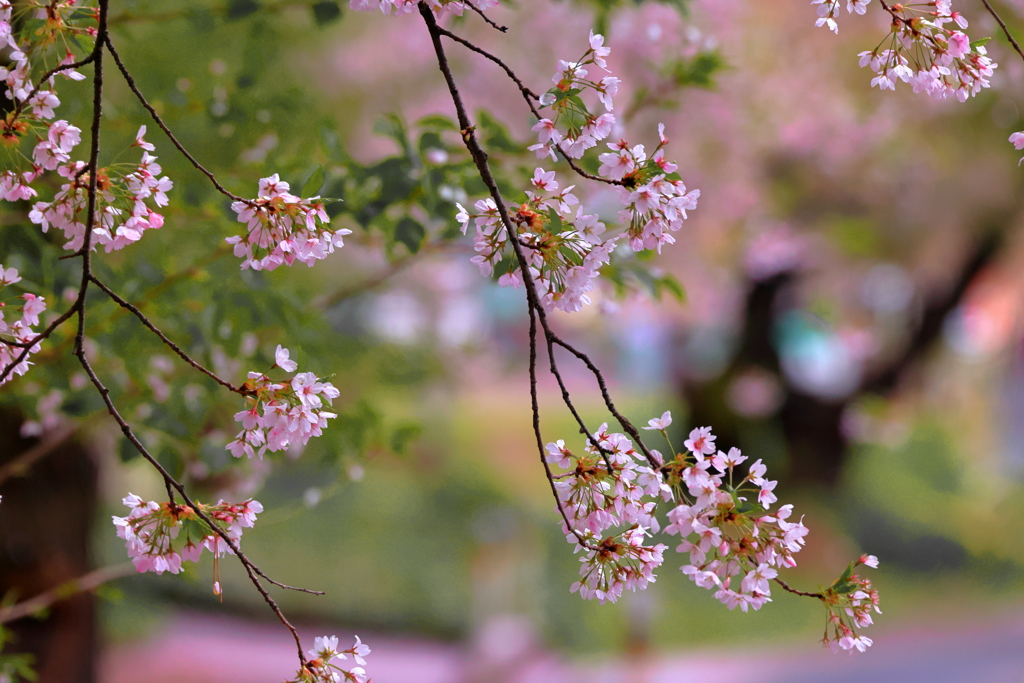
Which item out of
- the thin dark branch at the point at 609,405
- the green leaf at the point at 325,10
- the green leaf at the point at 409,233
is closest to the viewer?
the thin dark branch at the point at 609,405

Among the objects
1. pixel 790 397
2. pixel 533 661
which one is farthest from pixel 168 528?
pixel 790 397

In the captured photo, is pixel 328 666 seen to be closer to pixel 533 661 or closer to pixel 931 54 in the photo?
pixel 931 54

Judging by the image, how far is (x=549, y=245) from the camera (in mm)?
823

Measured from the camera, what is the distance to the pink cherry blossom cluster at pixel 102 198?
33.6 inches

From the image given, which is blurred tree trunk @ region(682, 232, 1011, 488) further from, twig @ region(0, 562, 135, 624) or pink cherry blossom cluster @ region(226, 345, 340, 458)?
pink cherry blossom cluster @ region(226, 345, 340, 458)

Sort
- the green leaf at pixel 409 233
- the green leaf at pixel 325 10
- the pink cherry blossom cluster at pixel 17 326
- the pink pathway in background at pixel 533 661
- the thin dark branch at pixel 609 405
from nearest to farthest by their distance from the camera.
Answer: the thin dark branch at pixel 609 405 < the pink cherry blossom cluster at pixel 17 326 < the green leaf at pixel 409 233 < the green leaf at pixel 325 10 < the pink pathway in background at pixel 533 661

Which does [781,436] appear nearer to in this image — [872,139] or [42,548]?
[872,139]

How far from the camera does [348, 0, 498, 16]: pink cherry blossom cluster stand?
2.67ft

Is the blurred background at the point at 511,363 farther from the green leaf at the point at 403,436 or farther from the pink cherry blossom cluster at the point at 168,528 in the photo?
the pink cherry blossom cluster at the point at 168,528

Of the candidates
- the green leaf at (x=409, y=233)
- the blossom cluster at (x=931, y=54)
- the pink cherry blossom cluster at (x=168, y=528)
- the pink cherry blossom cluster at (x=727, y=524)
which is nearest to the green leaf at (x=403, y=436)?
the green leaf at (x=409, y=233)

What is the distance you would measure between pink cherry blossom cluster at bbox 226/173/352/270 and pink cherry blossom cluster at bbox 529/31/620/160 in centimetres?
23

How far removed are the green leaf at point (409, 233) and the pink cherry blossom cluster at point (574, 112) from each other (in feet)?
1.22

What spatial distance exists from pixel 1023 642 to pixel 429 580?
4443 millimetres

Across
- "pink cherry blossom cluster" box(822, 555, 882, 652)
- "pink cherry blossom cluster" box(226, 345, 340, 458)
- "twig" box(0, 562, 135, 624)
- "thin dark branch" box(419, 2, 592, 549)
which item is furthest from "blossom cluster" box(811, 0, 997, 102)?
"twig" box(0, 562, 135, 624)
